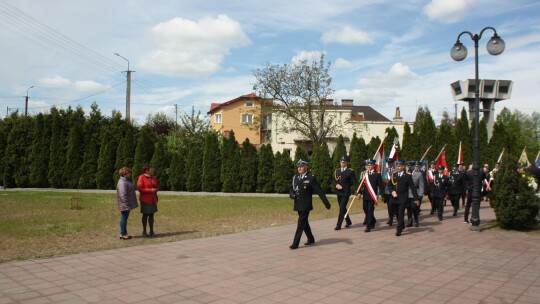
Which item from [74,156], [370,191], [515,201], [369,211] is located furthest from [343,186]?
Answer: [74,156]

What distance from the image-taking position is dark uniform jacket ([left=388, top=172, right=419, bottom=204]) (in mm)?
11901

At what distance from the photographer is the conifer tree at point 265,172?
28.8 metres

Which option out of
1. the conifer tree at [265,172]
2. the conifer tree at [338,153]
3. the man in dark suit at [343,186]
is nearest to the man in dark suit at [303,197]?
the man in dark suit at [343,186]

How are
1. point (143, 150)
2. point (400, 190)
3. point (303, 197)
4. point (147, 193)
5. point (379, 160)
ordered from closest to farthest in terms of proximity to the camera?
point (303, 197)
point (147, 193)
point (400, 190)
point (379, 160)
point (143, 150)

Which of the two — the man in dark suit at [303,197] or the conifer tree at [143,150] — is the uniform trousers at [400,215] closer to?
the man in dark suit at [303,197]

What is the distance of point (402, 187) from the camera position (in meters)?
12.0

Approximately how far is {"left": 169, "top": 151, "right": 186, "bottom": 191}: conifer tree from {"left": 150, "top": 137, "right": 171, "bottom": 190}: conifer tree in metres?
0.45

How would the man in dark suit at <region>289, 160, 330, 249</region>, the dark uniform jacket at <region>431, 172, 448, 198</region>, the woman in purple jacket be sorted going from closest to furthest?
the man in dark suit at <region>289, 160, 330, 249</region>
the woman in purple jacket
the dark uniform jacket at <region>431, 172, 448, 198</region>

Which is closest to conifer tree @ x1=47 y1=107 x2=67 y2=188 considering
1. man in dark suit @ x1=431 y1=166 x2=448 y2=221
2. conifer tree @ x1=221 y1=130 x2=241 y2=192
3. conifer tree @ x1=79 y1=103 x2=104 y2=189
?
conifer tree @ x1=79 y1=103 x2=104 y2=189

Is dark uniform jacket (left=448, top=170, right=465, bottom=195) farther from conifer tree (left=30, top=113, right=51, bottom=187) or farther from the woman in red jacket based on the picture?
conifer tree (left=30, top=113, right=51, bottom=187)

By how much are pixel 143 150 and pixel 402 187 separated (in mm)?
21895

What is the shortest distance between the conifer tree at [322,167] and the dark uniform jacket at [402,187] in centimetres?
1618

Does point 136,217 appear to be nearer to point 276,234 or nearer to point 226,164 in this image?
point 276,234

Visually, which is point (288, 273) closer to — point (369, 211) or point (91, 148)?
point (369, 211)
